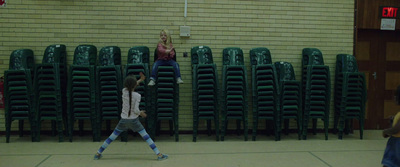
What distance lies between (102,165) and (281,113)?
3542 mm

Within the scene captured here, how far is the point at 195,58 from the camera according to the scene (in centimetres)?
648

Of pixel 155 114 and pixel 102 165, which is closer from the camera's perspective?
pixel 102 165

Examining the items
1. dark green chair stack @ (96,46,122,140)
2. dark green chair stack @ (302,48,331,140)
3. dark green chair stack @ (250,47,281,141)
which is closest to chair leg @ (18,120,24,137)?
dark green chair stack @ (96,46,122,140)

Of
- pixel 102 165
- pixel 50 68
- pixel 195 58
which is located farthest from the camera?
pixel 195 58

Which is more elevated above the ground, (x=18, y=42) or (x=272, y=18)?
(x=272, y=18)

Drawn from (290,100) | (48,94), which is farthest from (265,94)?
(48,94)

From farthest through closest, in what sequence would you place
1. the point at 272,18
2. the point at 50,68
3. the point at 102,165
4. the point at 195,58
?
the point at 272,18 → the point at 195,58 → the point at 50,68 → the point at 102,165

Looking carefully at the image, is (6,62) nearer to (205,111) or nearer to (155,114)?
(155,114)

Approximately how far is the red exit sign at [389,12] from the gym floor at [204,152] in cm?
283

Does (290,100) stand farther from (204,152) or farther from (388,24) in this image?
(388,24)

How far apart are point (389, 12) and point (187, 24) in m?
4.66

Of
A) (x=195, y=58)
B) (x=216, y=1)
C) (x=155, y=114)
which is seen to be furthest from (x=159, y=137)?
(x=216, y=1)

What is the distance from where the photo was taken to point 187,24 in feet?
22.1

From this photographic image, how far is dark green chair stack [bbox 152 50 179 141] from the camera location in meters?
6.10
